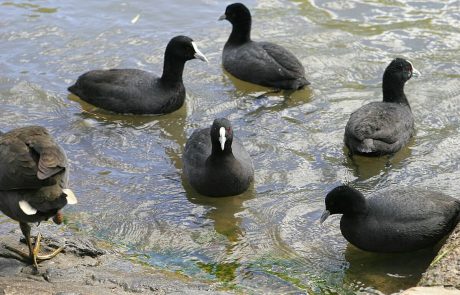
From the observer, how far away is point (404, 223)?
602cm

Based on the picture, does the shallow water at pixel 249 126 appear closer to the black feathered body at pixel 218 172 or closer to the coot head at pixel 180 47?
the black feathered body at pixel 218 172

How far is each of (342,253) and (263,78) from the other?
3654mm

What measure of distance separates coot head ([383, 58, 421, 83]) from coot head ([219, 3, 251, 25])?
222 centimetres

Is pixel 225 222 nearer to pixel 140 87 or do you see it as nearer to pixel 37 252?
pixel 37 252

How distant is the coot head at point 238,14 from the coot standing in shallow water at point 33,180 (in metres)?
5.21

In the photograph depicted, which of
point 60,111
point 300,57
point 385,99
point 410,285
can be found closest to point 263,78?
point 300,57

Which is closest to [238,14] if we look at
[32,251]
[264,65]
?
[264,65]

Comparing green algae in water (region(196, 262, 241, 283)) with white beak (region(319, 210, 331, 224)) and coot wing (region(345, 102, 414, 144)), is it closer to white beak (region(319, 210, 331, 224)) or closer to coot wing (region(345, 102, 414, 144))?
white beak (region(319, 210, 331, 224))

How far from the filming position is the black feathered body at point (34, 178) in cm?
496

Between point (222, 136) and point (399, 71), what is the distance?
2487mm

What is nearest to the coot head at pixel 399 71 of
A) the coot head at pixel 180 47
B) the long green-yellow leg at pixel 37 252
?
the coot head at pixel 180 47

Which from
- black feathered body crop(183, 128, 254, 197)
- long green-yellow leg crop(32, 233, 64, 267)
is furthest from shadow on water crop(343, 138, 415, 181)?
long green-yellow leg crop(32, 233, 64, 267)

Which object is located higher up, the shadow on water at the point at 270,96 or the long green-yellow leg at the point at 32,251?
the long green-yellow leg at the point at 32,251

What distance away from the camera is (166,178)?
7523 mm
